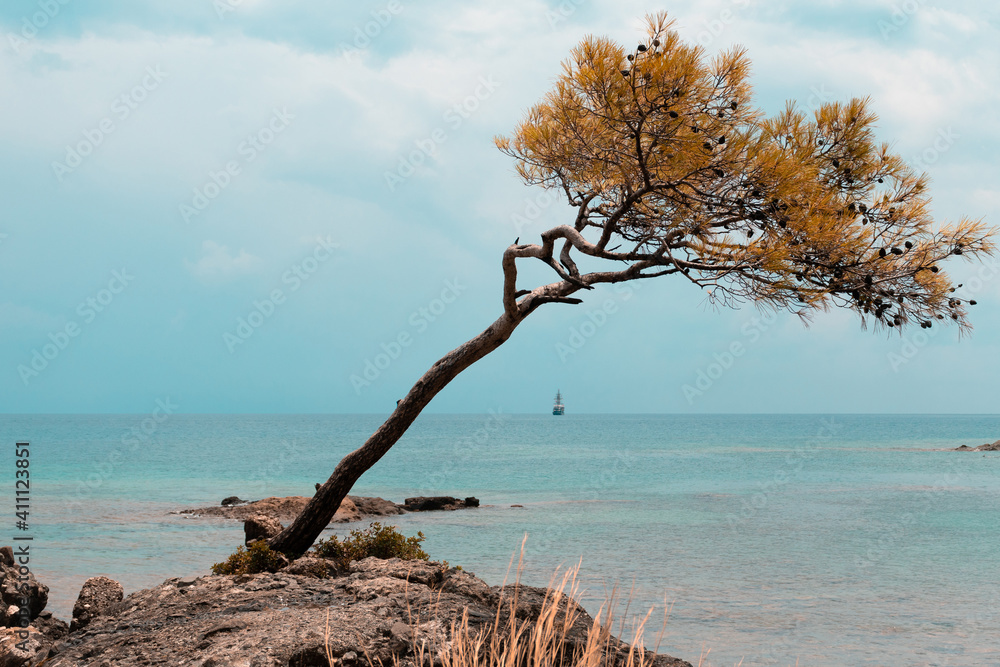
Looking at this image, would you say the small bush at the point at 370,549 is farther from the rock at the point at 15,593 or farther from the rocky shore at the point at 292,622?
the rock at the point at 15,593

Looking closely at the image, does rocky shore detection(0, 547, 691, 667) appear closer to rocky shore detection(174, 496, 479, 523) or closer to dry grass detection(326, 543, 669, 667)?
dry grass detection(326, 543, 669, 667)

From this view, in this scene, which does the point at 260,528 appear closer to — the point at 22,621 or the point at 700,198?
the point at 22,621

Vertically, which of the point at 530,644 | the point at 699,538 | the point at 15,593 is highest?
the point at 530,644

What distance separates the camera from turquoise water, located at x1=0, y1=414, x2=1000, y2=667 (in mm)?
9648

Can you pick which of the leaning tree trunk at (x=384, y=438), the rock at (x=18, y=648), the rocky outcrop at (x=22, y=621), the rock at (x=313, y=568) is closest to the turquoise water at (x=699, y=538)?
the rocky outcrop at (x=22, y=621)

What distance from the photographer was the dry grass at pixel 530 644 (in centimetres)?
240

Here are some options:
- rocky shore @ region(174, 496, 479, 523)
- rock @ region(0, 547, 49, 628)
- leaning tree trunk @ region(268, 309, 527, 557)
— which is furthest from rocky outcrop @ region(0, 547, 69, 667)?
rocky shore @ region(174, 496, 479, 523)

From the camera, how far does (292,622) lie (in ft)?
16.4

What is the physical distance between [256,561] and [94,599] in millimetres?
1374

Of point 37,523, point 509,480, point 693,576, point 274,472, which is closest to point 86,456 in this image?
point 274,472

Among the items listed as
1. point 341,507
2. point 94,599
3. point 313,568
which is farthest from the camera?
point 341,507

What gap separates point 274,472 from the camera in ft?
120

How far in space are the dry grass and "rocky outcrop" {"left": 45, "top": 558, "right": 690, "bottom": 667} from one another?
1.6 inches

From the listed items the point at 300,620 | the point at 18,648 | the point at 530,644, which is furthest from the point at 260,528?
the point at 530,644
